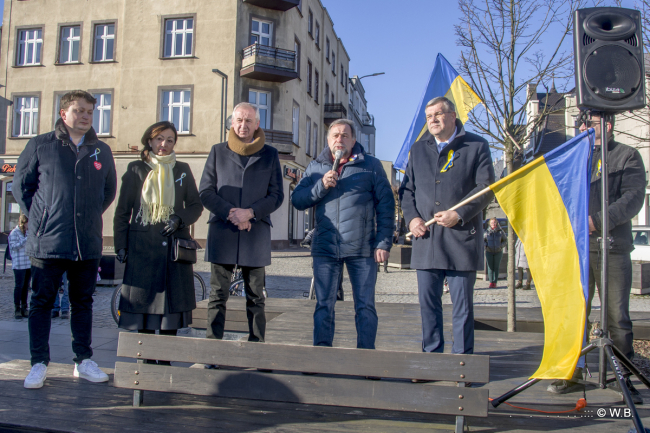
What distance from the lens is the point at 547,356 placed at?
2850mm

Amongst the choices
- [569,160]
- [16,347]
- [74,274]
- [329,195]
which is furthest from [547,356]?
[16,347]

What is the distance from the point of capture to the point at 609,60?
334 cm

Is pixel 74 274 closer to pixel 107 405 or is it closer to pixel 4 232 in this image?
pixel 107 405

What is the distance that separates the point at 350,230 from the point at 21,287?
239 inches

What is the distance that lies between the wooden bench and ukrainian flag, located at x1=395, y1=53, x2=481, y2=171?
4.06 meters

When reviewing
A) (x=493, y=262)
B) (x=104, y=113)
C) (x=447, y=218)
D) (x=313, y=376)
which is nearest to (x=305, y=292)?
(x=447, y=218)

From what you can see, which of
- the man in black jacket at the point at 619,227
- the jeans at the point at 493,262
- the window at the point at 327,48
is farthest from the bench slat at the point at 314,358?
the window at the point at 327,48

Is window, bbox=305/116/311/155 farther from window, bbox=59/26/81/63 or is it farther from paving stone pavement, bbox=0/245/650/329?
paving stone pavement, bbox=0/245/650/329

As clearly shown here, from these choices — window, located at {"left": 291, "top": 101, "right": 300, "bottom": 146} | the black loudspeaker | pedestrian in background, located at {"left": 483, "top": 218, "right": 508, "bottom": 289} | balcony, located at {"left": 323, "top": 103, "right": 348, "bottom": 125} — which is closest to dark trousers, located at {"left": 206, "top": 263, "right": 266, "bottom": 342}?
the black loudspeaker

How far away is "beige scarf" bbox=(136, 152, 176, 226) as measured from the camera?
385 centimetres

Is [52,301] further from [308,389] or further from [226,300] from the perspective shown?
[308,389]

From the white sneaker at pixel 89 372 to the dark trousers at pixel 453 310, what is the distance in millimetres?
2298

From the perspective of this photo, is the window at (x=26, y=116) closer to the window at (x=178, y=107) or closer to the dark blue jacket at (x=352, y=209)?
the window at (x=178, y=107)

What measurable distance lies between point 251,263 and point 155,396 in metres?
1.14
